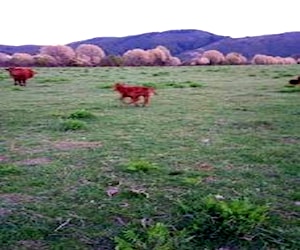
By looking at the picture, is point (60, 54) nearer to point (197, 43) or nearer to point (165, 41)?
point (165, 41)

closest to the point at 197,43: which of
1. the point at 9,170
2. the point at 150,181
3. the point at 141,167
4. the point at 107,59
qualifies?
the point at 107,59

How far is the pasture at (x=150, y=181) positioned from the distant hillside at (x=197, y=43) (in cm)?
7317

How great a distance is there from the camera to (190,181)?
189 inches

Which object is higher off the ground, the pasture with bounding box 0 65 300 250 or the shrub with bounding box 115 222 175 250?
the shrub with bounding box 115 222 175 250

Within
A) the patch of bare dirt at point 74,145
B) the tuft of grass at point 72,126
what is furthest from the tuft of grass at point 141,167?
the tuft of grass at point 72,126

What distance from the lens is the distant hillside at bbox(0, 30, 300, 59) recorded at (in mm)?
84000

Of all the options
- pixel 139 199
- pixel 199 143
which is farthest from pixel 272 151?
pixel 139 199

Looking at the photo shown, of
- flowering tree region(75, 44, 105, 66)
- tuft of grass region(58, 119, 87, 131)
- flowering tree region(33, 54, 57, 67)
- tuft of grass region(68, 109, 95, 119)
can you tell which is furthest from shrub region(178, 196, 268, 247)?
flowering tree region(75, 44, 105, 66)

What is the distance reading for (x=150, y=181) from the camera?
4867 millimetres

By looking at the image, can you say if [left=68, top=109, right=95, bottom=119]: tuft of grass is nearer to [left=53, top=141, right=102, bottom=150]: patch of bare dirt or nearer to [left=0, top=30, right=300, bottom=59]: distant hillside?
[left=53, top=141, right=102, bottom=150]: patch of bare dirt

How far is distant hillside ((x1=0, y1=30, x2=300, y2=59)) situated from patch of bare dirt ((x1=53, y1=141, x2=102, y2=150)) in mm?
74181

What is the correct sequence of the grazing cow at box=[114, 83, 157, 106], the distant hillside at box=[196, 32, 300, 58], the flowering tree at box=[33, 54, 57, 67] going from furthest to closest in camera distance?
1. the distant hillside at box=[196, 32, 300, 58]
2. the flowering tree at box=[33, 54, 57, 67]
3. the grazing cow at box=[114, 83, 157, 106]

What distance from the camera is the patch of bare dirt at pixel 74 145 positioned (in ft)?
21.4

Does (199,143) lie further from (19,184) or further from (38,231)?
(38,231)
